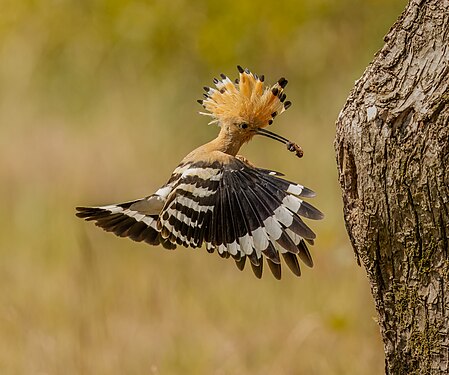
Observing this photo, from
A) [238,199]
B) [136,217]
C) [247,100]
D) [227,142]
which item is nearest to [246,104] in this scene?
[247,100]

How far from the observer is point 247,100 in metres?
2.48

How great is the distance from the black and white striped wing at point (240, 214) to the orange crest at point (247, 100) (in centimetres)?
13

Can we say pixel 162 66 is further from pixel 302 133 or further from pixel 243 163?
pixel 243 163

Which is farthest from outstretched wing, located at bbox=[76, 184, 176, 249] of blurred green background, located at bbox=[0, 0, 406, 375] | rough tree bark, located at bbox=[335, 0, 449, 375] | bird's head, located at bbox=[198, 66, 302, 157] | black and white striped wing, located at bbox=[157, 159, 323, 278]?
rough tree bark, located at bbox=[335, 0, 449, 375]

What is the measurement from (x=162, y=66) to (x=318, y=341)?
10.6 ft

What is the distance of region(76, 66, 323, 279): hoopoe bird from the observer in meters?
2.27

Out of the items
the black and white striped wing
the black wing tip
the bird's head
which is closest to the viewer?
the black and white striped wing

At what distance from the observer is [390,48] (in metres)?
1.99

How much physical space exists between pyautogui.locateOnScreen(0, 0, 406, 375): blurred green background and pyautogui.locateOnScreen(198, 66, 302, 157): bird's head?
898 mm

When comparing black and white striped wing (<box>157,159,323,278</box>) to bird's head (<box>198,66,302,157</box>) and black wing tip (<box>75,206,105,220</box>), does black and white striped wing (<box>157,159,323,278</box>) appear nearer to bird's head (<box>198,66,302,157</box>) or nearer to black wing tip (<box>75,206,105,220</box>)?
bird's head (<box>198,66,302,157</box>)

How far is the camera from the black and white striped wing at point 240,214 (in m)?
2.26

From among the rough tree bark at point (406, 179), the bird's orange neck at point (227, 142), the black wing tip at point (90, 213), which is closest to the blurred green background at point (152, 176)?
the black wing tip at point (90, 213)

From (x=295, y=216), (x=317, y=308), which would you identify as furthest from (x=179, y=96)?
(x=295, y=216)

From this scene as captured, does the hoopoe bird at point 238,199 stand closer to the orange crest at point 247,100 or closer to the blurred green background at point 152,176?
the orange crest at point 247,100
